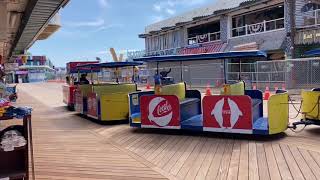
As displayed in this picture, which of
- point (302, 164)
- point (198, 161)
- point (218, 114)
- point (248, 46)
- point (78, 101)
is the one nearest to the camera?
point (302, 164)

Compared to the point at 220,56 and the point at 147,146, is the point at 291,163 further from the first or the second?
the point at 220,56

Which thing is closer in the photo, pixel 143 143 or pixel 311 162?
pixel 311 162

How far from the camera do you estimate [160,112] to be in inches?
353

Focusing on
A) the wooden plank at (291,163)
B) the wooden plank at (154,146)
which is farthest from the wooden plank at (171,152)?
the wooden plank at (291,163)

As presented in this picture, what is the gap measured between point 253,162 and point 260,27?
21496mm

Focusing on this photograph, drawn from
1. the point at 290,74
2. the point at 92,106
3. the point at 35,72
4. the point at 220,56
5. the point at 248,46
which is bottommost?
the point at 92,106

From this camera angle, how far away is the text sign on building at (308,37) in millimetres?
21062

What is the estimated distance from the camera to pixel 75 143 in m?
8.19

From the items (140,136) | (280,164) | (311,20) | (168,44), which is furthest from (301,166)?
(168,44)

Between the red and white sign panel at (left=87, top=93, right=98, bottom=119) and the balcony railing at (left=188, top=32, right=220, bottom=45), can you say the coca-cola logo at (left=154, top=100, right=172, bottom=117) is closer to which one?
the red and white sign panel at (left=87, top=93, right=98, bottom=119)

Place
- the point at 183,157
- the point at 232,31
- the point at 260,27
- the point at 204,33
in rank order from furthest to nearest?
the point at 204,33, the point at 232,31, the point at 260,27, the point at 183,157

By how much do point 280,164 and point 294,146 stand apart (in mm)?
1307

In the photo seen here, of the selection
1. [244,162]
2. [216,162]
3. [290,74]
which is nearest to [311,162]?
[244,162]

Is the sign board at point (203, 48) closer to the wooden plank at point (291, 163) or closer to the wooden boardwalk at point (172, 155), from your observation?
the wooden boardwalk at point (172, 155)
